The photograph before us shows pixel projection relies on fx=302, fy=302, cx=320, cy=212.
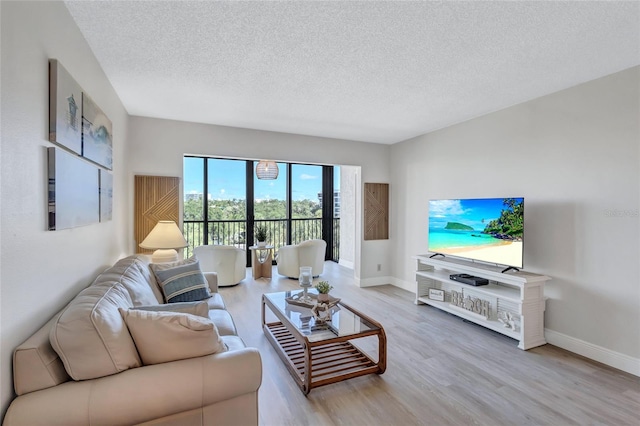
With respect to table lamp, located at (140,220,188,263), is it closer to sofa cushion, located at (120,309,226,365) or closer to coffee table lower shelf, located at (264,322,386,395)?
coffee table lower shelf, located at (264,322,386,395)

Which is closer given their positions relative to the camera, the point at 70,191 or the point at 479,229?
the point at 70,191

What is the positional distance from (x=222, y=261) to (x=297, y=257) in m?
1.33

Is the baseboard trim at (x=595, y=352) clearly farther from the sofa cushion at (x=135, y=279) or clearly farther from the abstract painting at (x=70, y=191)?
the abstract painting at (x=70, y=191)

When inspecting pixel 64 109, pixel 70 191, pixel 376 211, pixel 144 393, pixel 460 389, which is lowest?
pixel 460 389

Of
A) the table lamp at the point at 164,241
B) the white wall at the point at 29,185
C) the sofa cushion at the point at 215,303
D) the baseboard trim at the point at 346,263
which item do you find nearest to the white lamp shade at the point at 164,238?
the table lamp at the point at 164,241

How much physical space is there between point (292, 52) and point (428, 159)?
2.97m

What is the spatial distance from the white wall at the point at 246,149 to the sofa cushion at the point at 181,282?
1.42m

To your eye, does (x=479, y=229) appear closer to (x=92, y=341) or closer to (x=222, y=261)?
(x=92, y=341)

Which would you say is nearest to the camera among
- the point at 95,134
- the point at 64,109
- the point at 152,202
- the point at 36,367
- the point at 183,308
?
the point at 36,367

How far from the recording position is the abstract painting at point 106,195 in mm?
2350

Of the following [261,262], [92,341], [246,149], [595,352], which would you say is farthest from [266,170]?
[595,352]

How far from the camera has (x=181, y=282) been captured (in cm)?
265

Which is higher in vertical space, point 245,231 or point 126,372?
point 245,231

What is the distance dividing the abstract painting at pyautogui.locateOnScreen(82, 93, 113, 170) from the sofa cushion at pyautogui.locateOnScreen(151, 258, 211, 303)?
1.00 m
